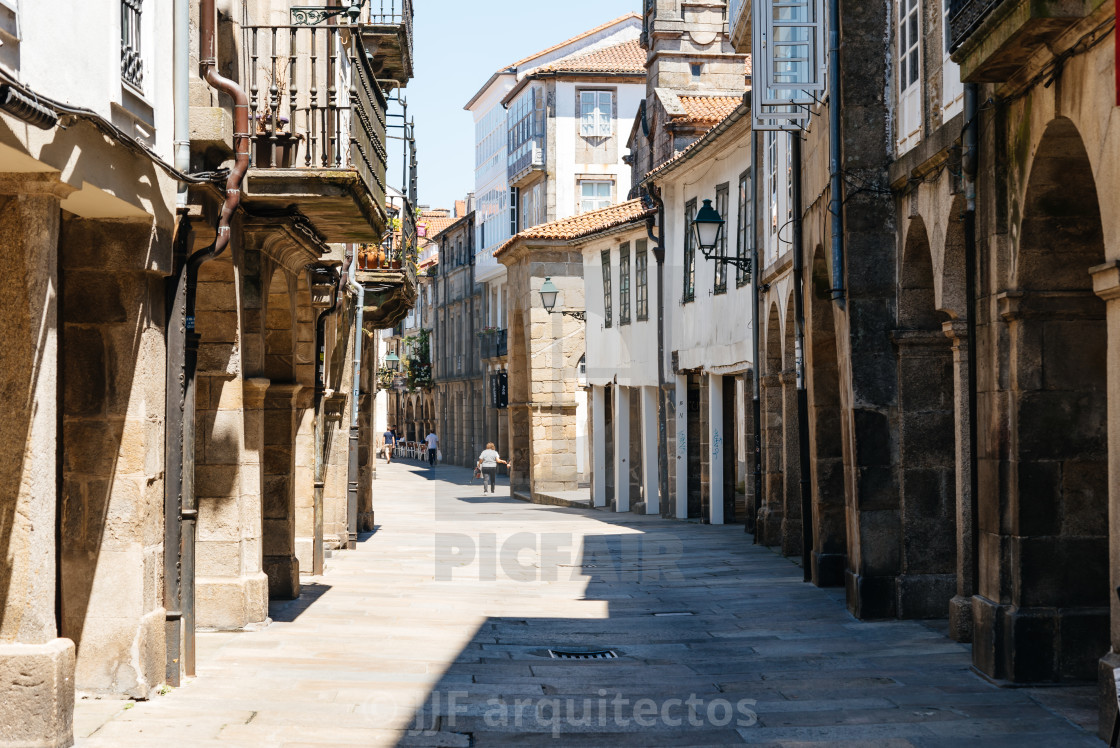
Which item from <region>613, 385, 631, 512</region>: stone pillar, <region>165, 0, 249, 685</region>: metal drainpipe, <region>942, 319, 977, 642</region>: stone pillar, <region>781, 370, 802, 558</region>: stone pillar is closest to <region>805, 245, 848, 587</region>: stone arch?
<region>781, 370, 802, 558</region>: stone pillar

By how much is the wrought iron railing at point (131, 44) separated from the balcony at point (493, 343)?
44.0 m

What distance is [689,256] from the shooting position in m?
27.0

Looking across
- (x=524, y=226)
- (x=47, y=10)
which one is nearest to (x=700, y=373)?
(x=47, y=10)

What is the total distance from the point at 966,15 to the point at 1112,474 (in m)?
3.34

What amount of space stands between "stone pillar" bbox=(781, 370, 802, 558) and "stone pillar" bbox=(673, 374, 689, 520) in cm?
779

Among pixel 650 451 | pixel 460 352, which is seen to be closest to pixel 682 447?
pixel 650 451

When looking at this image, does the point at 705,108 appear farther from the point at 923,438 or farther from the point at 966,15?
the point at 966,15

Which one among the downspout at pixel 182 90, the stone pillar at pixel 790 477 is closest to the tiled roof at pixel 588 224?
the stone pillar at pixel 790 477

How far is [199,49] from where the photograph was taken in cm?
1073

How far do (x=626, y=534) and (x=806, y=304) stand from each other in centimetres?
885

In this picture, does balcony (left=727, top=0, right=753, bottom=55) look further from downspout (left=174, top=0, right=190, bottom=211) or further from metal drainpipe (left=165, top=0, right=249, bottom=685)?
downspout (left=174, top=0, right=190, bottom=211)

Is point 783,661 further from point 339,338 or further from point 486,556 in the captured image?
point 339,338

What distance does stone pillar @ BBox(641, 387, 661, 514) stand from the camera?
97.4 feet

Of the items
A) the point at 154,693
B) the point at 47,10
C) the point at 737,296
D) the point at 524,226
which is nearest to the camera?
the point at 47,10
